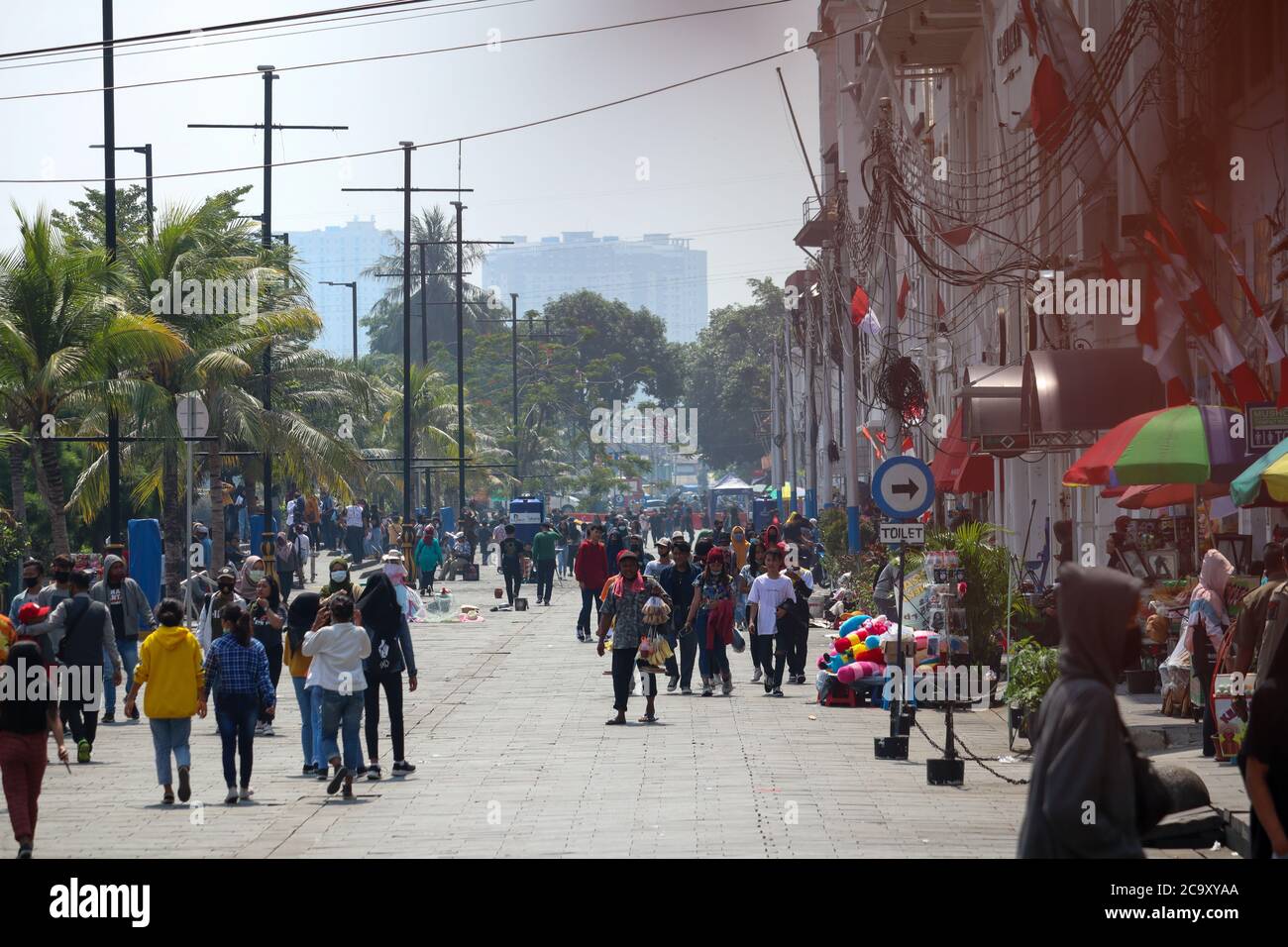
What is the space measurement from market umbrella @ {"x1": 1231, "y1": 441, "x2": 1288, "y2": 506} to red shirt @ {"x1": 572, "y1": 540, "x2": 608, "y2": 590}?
16.0 m

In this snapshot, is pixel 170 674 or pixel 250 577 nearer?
pixel 170 674

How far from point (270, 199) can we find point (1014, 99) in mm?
16397

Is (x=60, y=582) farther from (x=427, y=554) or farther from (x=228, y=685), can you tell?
(x=427, y=554)

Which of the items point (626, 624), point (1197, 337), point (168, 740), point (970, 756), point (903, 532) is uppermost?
point (1197, 337)

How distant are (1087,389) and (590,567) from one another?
29.1 ft

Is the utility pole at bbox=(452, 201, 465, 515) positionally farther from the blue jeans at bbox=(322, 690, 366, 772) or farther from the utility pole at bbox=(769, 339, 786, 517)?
the blue jeans at bbox=(322, 690, 366, 772)

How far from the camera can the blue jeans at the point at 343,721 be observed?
46.5ft

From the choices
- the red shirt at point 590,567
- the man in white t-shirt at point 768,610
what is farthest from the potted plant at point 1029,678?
the red shirt at point 590,567

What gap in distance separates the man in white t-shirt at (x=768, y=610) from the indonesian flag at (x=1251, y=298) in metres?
6.05

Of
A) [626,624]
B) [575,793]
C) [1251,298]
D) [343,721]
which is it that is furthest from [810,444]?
[575,793]

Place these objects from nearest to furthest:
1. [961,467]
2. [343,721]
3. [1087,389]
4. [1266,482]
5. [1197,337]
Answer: [1266,482] < [343,721] < [1197,337] < [1087,389] < [961,467]

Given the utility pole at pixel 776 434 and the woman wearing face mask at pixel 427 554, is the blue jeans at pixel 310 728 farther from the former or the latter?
the utility pole at pixel 776 434

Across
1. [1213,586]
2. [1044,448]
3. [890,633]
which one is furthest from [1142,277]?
[1213,586]

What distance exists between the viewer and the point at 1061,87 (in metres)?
25.7
